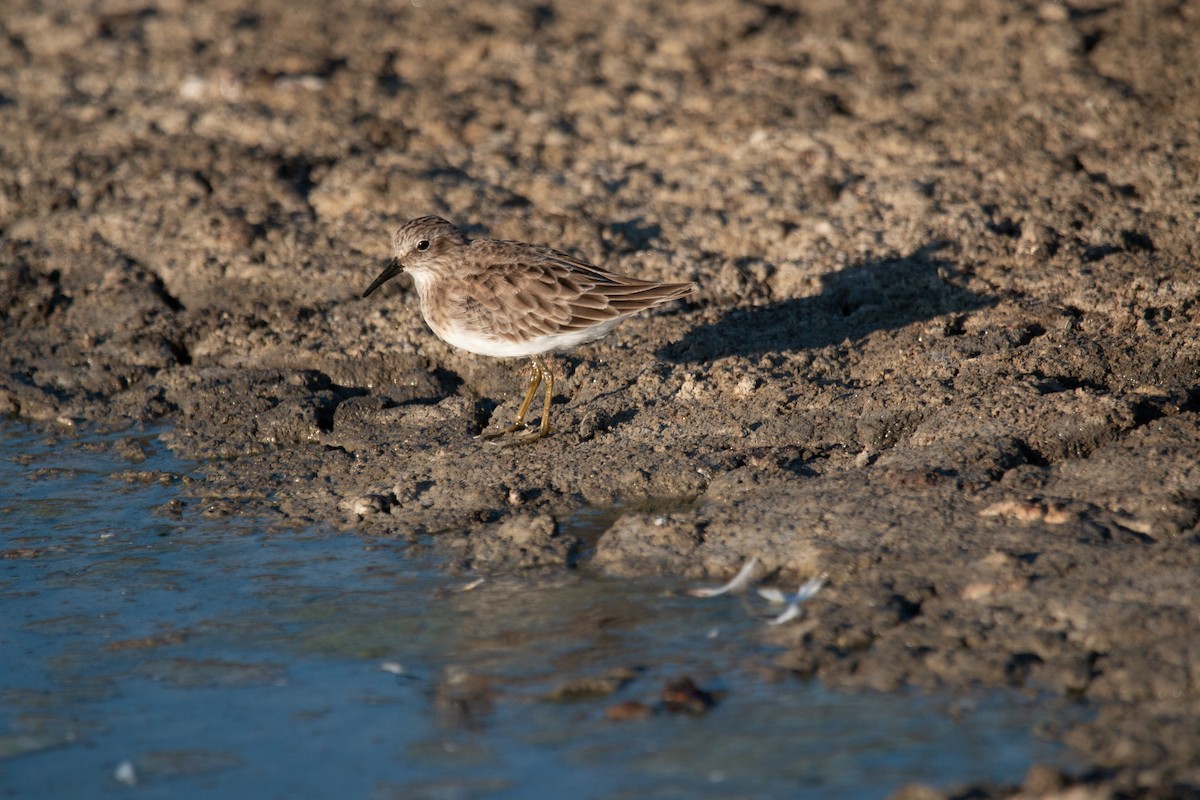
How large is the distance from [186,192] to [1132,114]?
21.6ft

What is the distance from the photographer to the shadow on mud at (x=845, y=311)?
726 cm

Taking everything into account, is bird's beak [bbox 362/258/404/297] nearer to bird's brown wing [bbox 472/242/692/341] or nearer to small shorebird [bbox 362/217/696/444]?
small shorebird [bbox 362/217/696/444]

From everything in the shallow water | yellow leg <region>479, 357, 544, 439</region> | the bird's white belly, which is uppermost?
the bird's white belly

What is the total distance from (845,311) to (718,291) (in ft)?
2.57

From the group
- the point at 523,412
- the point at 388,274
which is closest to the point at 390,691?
the point at 523,412

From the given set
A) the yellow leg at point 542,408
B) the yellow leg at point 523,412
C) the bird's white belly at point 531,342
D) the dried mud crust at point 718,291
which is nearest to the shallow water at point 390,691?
the dried mud crust at point 718,291

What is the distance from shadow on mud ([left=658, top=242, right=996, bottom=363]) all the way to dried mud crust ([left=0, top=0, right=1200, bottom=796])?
2 cm

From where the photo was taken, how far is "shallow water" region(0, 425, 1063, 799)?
4.20 meters

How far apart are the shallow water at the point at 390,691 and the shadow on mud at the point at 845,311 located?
1765 millimetres

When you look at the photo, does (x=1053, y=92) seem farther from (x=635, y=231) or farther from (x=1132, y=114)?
(x=635, y=231)

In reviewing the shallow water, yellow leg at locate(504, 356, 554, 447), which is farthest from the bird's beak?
the shallow water

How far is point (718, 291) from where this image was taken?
25.6 feet

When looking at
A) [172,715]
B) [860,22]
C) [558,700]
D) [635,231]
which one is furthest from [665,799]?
[860,22]

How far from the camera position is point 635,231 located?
8.38 m
